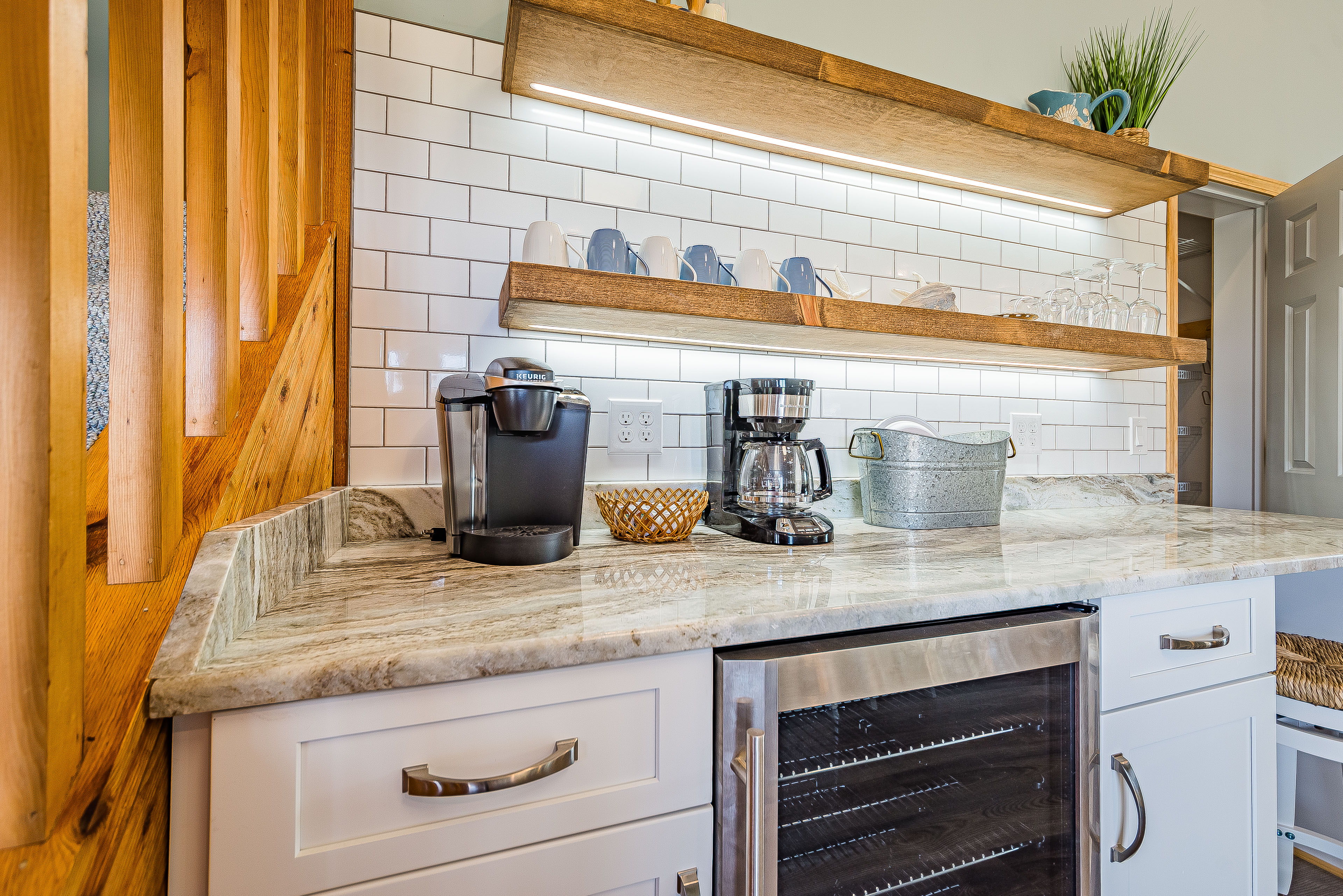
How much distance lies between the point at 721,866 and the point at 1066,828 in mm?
581

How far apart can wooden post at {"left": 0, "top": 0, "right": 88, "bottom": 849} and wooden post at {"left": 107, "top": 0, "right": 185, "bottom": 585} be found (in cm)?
21

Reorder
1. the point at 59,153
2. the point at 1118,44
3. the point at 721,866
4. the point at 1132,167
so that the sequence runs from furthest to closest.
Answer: the point at 1118,44, the point at 1132,167, the point at 721,866, the point at 59,153

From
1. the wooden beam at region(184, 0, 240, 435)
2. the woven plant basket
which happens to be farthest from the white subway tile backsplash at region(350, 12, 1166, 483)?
the woven plant basket

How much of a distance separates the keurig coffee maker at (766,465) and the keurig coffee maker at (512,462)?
1.20 feet

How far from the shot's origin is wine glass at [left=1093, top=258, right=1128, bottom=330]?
5.68 ft

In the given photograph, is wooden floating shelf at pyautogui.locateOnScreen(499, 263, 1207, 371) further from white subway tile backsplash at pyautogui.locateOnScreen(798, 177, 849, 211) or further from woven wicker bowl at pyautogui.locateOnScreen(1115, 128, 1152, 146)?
woven wicker bowl at pyautogui.locateOnScreen(1115, 128, 1152, 146)

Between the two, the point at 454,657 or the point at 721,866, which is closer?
the point at 454,657

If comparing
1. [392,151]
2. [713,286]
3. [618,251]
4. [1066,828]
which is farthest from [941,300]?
[392,151]

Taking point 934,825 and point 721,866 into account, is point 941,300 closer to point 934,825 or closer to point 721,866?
point 934,825

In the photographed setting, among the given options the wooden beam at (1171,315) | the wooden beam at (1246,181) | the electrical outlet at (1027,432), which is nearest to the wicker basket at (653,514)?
the electrical outlet at (1027,432)

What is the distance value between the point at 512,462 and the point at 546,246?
1.39ft

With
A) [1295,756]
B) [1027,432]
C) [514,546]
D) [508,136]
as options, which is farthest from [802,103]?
[1295,756]

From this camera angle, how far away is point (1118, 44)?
6.43ft

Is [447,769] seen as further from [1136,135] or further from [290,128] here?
[1136,135]
